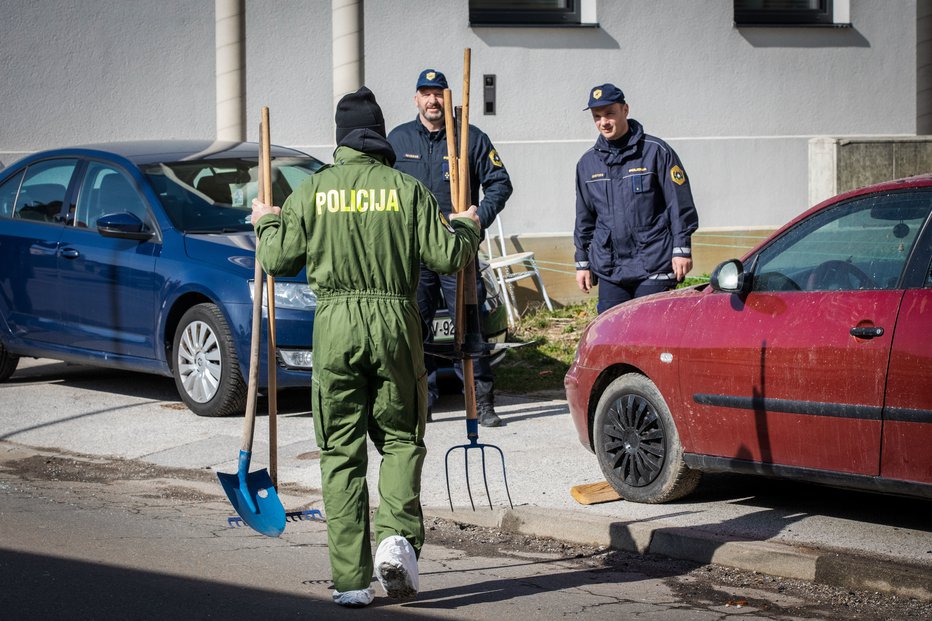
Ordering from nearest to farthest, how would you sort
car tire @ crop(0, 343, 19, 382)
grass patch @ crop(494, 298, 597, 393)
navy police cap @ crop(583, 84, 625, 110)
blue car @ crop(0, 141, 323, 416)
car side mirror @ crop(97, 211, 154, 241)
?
navy police cap @ crop(583, 84, 625, 110) → blue car @ crop(0, 141, 323, 416) → car side mirror @ crop(97, 211, 154, 241) → grass patch @ crop(494, 298, 597, 393) → car tire @ crop(0, 343, 19, 382)

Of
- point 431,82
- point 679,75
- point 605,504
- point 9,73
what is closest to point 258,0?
point 9,73

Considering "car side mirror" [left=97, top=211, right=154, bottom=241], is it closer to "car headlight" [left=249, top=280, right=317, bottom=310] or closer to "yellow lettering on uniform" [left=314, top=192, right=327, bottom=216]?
"car headlight" [left=249, top=280, right=317, bottom=310]

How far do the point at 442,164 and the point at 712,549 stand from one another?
3.68 meters

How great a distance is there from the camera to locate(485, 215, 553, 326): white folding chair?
1312cm

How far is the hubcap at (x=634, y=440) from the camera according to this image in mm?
6711

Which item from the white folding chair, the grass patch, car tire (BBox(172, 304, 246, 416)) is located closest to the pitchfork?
car tire (BBox(172, 304, 246, 416))

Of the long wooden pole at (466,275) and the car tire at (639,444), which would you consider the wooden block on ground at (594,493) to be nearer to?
the car tire at (639,444)

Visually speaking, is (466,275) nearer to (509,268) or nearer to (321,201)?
(321,201)

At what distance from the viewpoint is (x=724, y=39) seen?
579 inches

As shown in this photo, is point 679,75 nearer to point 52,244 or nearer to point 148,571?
point 52,244

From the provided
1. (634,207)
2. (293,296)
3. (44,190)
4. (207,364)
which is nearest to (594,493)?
(634,207)

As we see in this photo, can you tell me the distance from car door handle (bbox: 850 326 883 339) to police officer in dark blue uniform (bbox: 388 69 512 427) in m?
3.36

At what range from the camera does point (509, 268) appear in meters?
13.6

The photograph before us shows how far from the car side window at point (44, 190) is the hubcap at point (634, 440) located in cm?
513
